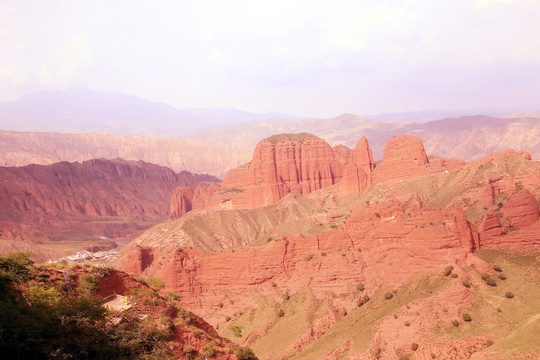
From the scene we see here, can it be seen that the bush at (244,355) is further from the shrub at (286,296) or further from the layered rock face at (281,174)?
the layered rock face at (281,174)

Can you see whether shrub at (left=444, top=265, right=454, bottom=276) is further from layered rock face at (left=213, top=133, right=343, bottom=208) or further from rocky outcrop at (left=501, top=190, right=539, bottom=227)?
layered rock face at (left=213, top=133, right=343, bottom=208)

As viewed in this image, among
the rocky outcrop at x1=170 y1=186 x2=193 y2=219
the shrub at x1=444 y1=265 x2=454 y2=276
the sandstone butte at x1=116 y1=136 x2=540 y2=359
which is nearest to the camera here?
the sandstone butte at x1=116 y1=136 x2=540 y2=359

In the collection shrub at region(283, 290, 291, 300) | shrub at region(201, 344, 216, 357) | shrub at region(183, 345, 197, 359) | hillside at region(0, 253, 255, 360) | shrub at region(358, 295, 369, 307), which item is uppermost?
hillside at region(0, 253, 255, 360)

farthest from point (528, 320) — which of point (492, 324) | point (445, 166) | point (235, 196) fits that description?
point (235, 196)

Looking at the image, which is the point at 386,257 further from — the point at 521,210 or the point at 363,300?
the point at 521,210

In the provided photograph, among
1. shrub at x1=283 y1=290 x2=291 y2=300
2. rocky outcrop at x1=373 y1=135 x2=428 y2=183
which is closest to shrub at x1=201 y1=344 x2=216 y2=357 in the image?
shrub at x1=283 y1=290 x2=291 y2=300

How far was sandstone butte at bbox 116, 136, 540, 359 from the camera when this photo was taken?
52500 mm

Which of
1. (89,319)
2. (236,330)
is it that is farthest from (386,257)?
(89,319)

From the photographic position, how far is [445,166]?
108m

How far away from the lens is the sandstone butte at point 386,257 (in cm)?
5250

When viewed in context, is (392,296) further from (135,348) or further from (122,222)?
(122,222)

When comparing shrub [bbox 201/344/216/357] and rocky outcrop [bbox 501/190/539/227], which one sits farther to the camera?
rocky outcrop [bbox 501/190/539/227]

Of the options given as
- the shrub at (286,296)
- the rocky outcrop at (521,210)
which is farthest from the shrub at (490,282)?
the shrub at (286,296)

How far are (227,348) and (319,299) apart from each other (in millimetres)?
28916
